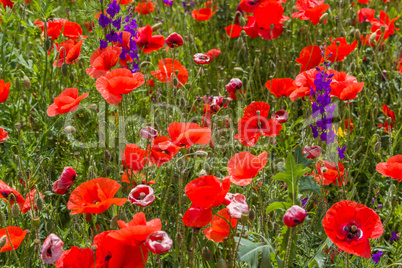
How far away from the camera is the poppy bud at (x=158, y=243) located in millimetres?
1152

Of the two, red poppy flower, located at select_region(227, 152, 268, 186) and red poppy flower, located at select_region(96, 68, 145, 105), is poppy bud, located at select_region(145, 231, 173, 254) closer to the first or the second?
red poppy flower, located at select_region(227, 152, 268, 186)

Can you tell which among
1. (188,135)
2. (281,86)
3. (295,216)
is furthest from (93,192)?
(281,86)

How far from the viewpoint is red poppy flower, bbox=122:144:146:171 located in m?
1.81

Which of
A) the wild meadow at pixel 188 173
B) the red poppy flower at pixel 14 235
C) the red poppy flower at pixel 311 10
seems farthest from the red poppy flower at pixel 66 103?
the red poppy flower at pixel 311 10

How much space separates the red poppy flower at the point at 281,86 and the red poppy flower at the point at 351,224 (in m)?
0.85

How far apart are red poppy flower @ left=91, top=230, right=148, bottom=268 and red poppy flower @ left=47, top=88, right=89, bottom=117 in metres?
0.67

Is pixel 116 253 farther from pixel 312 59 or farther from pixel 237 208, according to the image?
pixel 312 59

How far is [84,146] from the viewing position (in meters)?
2.25

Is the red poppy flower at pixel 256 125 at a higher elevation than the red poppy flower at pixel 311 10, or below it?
below

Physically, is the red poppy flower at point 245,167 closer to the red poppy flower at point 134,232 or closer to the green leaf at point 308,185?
the green leaf at point 308,185

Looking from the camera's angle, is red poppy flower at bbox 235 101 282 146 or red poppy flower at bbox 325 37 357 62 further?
red poppy flower at bbox 325 37 357 62

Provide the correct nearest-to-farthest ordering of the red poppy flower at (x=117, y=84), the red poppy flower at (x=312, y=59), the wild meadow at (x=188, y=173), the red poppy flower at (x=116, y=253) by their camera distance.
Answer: the red poppy flower at (x=116, y=253)
the wild meadow at (x=188, y=173)
the red poppy flower at (x=117, y=84)
the red poppy flower at (x=312, y=59)

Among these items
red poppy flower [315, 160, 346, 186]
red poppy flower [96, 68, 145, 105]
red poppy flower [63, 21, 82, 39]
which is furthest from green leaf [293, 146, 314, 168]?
red poppy flower [63, 21, 82, 39]

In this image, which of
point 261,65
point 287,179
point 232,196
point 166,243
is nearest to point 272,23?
point 261,65
